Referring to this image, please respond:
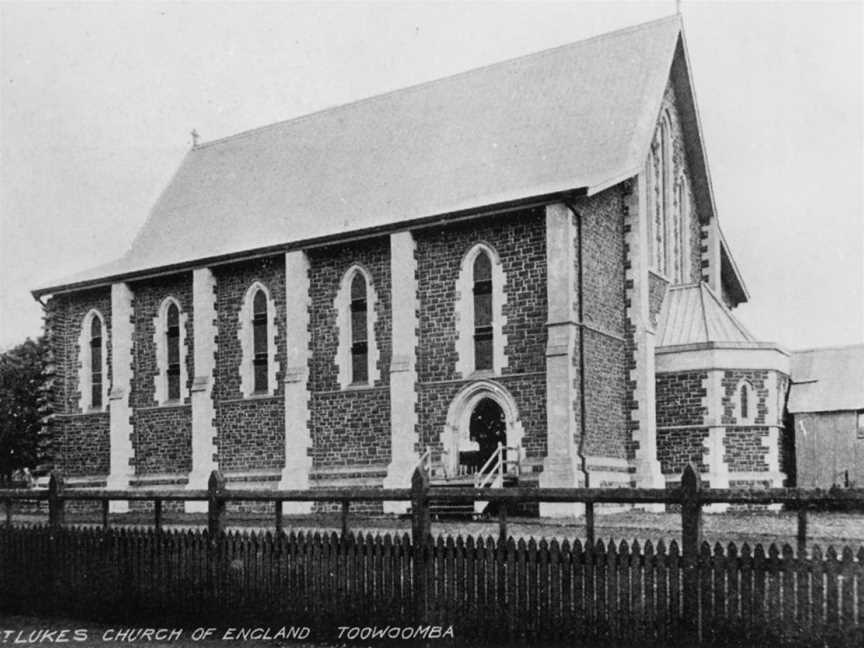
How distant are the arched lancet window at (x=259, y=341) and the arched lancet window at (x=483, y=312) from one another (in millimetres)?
6812

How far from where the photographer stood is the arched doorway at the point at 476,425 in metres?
23.1

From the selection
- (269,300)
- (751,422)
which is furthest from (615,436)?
(269,300)

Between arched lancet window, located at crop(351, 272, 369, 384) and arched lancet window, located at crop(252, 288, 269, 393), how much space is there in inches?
121

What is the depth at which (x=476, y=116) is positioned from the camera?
28.3 metres

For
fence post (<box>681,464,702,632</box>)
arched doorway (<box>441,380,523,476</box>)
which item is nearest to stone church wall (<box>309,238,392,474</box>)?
arched doorway (<box>441,380,523,476</box>)

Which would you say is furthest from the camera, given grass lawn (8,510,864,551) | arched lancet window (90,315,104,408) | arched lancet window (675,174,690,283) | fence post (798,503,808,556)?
arched lancet window (90,315,104,408)

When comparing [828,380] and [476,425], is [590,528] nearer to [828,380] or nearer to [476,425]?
[476,425]

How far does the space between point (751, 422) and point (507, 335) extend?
633cm

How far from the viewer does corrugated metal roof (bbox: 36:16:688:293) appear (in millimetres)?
25000

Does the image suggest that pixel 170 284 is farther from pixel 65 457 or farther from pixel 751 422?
pixel 751 422

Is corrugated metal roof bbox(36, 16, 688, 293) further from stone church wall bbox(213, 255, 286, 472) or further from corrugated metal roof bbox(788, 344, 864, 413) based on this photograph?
corrugated metal roof bbox(788, 344, 864, 413)

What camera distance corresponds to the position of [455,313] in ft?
78.9

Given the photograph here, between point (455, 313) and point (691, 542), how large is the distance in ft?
50.4

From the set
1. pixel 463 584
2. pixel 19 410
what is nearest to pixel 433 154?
pixel 463 584
